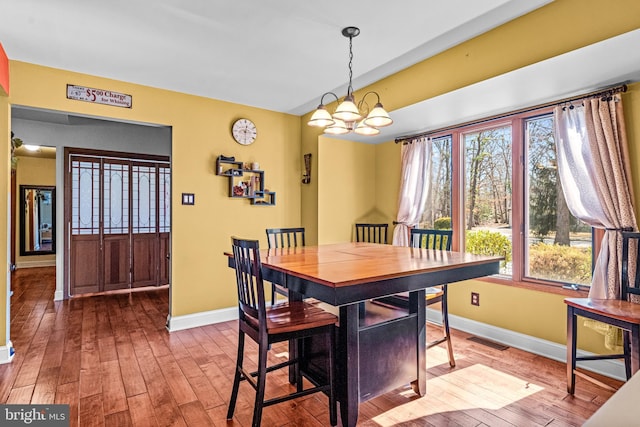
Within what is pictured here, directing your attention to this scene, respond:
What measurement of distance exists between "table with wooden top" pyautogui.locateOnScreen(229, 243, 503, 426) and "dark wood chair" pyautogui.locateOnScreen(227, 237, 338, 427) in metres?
0.09

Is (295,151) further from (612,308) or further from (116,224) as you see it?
(612,308)

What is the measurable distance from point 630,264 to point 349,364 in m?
2.13

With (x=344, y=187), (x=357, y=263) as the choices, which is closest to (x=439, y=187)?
(x=344, y=187)

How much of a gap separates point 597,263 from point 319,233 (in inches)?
106

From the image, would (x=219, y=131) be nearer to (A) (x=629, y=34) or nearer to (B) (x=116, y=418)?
(B) (x=116, y=418)

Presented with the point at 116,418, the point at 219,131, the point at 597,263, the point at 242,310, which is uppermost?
the point at 219,131

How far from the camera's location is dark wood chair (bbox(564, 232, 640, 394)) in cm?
208

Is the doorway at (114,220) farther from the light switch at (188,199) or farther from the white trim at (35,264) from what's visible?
the white trim at (35,264)

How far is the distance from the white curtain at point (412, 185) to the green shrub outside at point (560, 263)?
1.26 m

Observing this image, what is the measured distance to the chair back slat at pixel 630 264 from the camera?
2.32 metres

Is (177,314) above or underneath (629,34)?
underneath

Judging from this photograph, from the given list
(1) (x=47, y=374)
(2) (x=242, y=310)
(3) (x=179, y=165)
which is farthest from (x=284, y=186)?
(1) (x=47, y=374)

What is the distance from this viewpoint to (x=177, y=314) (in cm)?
369

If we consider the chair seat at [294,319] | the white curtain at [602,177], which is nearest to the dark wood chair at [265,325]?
the chair seat at [294,319]
